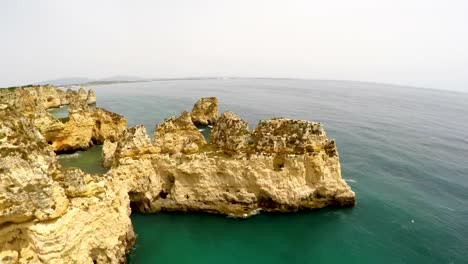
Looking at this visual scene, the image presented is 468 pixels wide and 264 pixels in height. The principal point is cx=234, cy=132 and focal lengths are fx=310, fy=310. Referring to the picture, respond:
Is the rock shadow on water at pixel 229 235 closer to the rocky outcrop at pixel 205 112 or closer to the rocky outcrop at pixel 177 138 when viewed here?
the rocky outcrop at pixel 177 138

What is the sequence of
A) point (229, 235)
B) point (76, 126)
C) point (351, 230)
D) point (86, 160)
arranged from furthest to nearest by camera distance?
point (76, 126)
point (86, 160)
point (351, 230)
point (229, 235)

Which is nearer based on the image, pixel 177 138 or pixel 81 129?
pixel 177 138

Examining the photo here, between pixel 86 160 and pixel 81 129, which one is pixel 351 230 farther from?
pixel 81 129

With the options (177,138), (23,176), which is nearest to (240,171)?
(177,138)

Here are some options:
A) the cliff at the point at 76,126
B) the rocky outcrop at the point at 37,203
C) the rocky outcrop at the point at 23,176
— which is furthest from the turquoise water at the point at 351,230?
the cliff at the point at 76,126

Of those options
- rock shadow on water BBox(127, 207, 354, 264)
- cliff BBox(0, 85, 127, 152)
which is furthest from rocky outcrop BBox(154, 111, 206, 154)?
cliff BBox(0, 85, 127, 152)

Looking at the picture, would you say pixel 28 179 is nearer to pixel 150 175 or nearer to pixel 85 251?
pixel 85 251

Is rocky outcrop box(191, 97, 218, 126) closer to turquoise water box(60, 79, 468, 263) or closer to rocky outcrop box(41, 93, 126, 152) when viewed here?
rocky outcrop box(41, 93, 126, 152)
